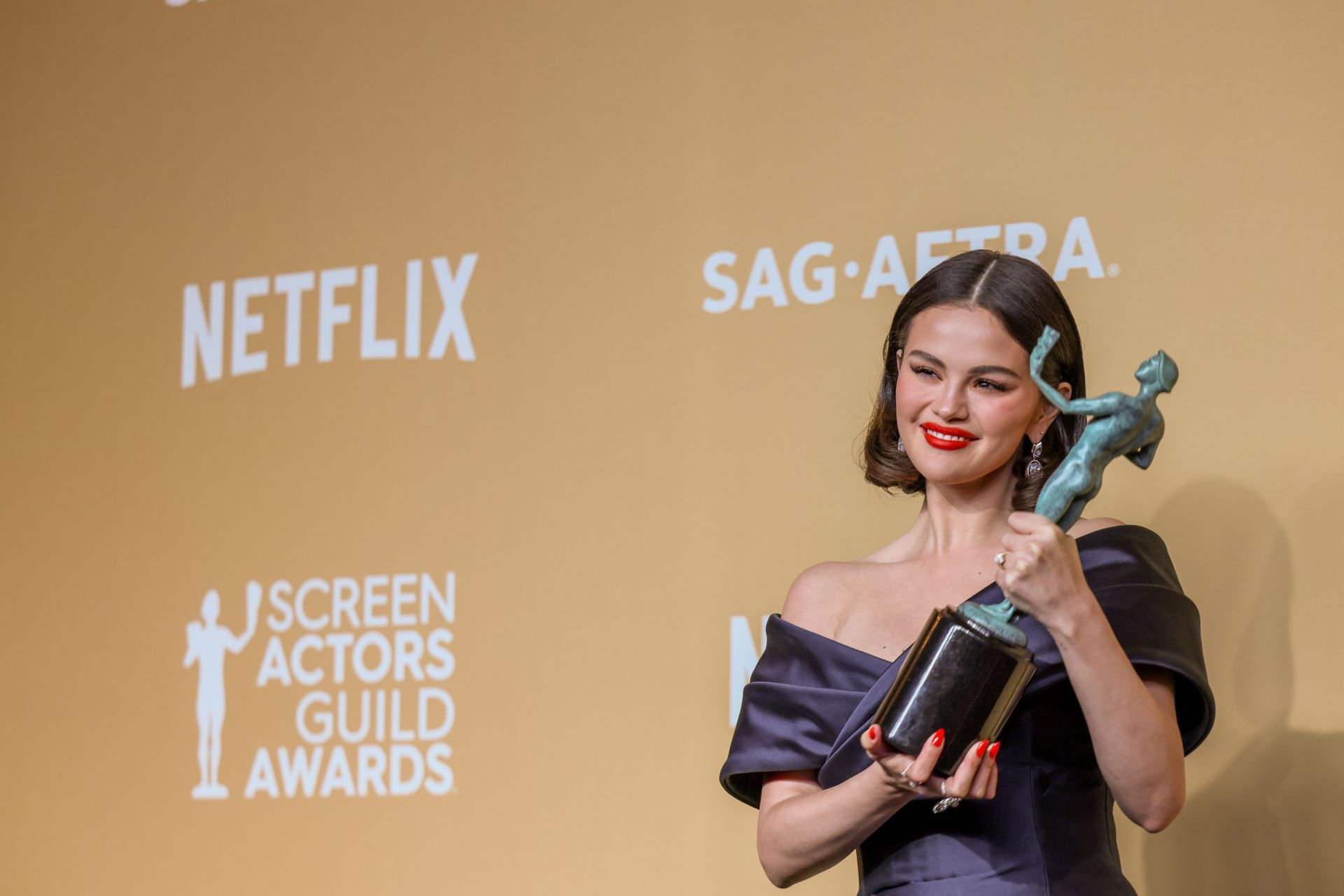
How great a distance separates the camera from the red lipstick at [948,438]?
1619mm

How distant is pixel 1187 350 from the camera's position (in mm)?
2283

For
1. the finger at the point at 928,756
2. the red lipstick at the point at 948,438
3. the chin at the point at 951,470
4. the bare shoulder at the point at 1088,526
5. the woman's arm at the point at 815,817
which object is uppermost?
the red lipstick at the point at 948,438

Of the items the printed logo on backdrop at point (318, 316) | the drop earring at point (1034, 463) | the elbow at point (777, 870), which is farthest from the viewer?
the printed logo on backdrop at point (318, 316)

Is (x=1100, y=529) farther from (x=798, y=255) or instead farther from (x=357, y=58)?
(x=357, y=58)

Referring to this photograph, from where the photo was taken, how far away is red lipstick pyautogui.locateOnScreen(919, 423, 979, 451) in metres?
1.62

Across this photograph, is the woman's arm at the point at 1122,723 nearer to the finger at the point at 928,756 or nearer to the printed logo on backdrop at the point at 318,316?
the finger at the point at 928,756

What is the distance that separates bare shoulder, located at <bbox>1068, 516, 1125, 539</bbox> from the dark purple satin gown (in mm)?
30

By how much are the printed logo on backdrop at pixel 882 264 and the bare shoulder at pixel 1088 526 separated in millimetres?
744

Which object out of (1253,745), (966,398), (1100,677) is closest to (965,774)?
(1100,677)

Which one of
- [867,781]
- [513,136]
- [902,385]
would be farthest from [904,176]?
[867,781]

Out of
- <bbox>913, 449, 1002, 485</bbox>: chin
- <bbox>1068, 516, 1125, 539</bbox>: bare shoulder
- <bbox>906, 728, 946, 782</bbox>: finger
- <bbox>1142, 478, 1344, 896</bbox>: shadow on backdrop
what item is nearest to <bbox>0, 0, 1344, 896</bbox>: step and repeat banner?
<bbox>1142, 478, 1344, 896</bbox>: shadow on backdrop

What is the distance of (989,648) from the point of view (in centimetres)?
136

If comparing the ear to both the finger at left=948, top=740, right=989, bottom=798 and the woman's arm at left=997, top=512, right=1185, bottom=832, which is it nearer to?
the woman's arm at left=997, top=512, right=1185, bottom=832

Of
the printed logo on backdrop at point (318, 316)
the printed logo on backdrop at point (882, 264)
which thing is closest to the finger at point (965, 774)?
the printed logo on backdrop at point (882, 264)
